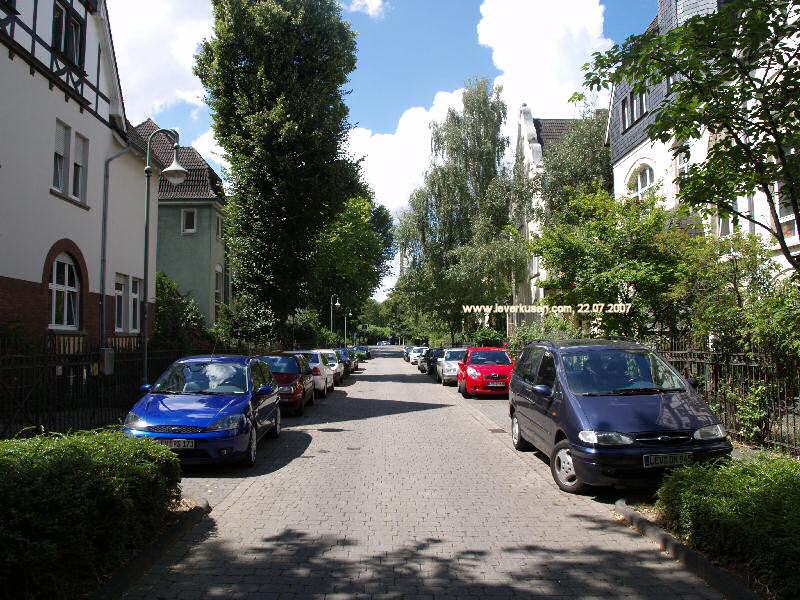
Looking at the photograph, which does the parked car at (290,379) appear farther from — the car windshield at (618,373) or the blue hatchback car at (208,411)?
the car windshield at (618,373)

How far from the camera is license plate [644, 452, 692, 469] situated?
6.98 m

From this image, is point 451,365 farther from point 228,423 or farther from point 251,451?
point 228,423

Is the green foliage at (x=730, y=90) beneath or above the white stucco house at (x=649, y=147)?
beneath

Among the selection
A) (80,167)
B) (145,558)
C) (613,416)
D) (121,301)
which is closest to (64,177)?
(80,167)

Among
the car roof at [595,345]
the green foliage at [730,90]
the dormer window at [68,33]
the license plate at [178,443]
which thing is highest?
the dormer window at [68,33]

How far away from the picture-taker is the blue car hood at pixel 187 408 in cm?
865

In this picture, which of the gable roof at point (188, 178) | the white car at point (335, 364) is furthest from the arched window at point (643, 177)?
the gable roof at point (188, 178)

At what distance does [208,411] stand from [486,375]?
13152mm

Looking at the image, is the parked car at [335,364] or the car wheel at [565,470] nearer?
the car wheel at [565,470]

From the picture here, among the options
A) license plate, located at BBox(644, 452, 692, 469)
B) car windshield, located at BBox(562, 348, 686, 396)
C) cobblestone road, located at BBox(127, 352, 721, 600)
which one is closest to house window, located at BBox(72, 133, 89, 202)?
cobblestone road, located at BBox(127, 352, 721, 600)

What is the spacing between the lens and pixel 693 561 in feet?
16.5

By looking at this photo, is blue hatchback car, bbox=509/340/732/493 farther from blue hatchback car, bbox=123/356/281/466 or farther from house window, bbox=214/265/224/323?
house window, bbox=214/265/224/323

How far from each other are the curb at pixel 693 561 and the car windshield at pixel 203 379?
6.06 meters

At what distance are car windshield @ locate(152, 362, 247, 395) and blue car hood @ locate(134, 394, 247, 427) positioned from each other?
28cm
